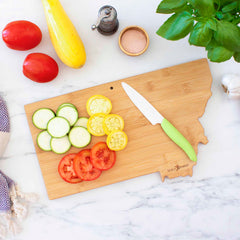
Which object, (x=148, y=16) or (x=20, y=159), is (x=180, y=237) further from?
(x=148, y=16)

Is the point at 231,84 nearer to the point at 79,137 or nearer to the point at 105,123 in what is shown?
the point at 105,123

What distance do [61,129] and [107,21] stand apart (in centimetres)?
48

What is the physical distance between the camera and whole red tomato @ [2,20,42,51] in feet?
3.98

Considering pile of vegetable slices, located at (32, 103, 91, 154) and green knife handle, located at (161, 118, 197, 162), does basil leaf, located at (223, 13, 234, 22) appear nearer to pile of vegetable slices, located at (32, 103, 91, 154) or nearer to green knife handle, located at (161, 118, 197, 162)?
green knife handle, located at (161, 118, 197, 162)

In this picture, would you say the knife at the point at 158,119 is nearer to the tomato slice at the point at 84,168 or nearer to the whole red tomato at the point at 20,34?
the tomato slice at the point at 84,168

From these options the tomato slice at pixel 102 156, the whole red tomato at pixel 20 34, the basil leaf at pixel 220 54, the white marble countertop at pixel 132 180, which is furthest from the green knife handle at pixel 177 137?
the whole red tomato at pixel 20 34

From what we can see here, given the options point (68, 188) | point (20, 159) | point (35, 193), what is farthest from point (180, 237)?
point (20, 159)

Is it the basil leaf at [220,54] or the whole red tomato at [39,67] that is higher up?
the whole red tomato at [39,67]

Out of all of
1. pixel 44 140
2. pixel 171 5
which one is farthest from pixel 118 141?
pixel 171 5

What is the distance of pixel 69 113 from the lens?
4.13ft

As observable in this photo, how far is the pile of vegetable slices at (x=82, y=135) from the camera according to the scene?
1.22 metres

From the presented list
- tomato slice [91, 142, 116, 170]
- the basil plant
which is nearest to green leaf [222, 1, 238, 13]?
the basil plant

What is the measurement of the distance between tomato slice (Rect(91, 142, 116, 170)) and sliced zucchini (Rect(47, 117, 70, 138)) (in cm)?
15

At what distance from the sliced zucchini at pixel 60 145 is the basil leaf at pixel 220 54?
0.68 metres
